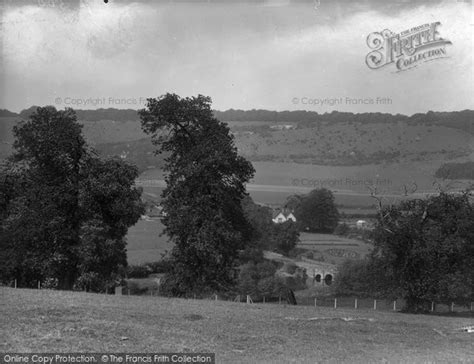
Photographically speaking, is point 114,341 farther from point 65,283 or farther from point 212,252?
point 65,283

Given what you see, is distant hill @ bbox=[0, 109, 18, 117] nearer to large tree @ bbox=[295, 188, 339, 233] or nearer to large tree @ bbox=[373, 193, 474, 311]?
large tree @ bbox=[373, 193, 474, 311]

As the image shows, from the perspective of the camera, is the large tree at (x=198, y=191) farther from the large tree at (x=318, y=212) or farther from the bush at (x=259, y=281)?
the large tree at (x=318, y=212)

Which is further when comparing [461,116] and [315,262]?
[315,262]

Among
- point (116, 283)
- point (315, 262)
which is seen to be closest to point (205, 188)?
point (116, 283)

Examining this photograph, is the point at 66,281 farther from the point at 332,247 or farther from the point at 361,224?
the point at 332,247

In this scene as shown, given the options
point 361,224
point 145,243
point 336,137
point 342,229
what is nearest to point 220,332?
A: point 145,243

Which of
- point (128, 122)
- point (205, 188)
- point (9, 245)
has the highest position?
point (128, 122)
